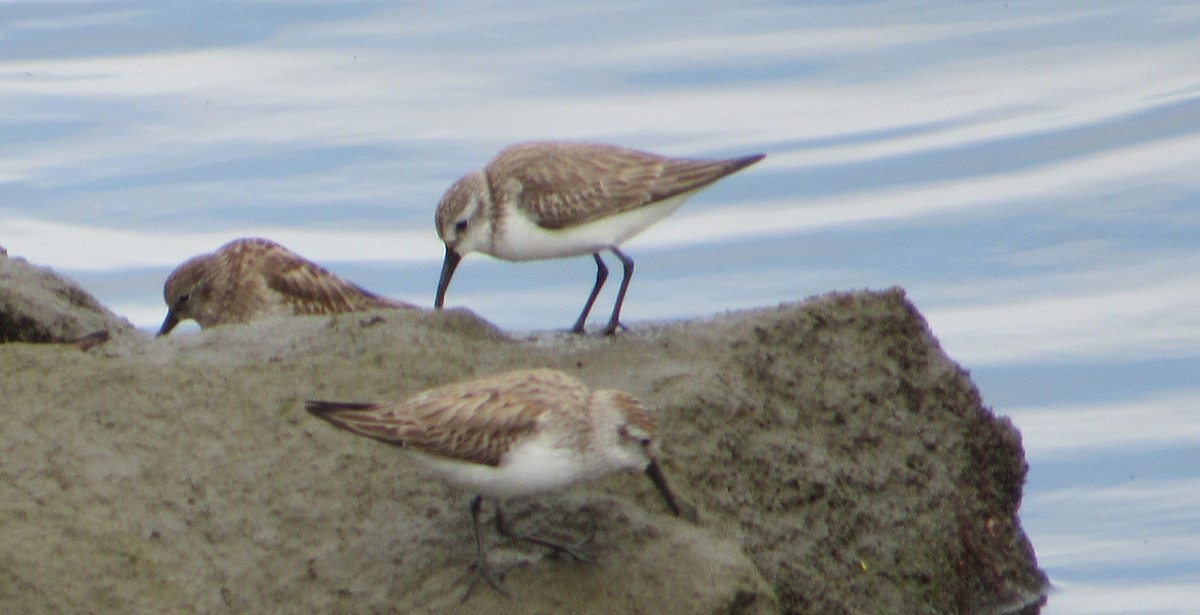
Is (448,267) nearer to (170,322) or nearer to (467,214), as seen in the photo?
(467,214)

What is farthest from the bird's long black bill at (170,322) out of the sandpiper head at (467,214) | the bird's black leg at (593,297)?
the bird's black leg at (593,297)

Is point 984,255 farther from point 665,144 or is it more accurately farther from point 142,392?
point 142,392

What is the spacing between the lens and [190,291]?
31.7 ft

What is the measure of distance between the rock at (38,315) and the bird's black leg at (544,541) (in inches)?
87.4

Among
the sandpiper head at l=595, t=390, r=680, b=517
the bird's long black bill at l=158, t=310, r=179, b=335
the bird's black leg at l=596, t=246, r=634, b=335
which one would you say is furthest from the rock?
the sandpiper head at l=595, t=390, r=680, b=517

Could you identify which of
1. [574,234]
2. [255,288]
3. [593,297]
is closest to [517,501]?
[593,297]

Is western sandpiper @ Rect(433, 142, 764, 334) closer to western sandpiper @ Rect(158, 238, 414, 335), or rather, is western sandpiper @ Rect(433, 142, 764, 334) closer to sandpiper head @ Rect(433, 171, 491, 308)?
sandpiper head @ Rect(433, 171, 491, 308)

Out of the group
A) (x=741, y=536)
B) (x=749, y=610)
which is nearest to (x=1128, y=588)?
(x=741, y=536)

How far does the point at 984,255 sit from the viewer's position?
1302 centimetres

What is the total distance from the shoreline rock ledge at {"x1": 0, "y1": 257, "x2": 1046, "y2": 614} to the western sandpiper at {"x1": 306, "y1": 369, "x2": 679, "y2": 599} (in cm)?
20

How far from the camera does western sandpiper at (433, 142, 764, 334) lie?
838cm

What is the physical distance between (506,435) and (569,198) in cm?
→ 249

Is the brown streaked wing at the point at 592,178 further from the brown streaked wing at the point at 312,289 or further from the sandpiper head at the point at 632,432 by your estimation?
the sandpiper head at the point at 632,432

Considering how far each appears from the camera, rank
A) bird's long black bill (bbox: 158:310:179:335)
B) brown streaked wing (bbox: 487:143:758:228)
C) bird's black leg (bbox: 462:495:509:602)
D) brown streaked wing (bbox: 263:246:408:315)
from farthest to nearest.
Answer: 1. bird's long black bill (bbox: 158:310:179:335)
2. brown streaked wing (bbox: 263:246:408:315)
3. brown streaked wing (bbox: 487:143:758:228)
4. bird's black leg (bbox: 462:495:509:602)
